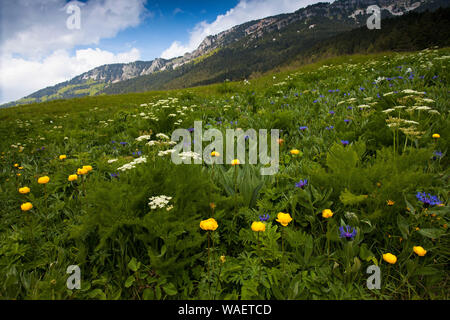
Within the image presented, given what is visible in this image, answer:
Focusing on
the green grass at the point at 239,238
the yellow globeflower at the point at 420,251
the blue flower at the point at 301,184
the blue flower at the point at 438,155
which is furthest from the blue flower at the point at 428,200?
the blue flower at the point at 438,155

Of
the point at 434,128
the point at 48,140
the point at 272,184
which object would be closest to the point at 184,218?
the point at 272,184

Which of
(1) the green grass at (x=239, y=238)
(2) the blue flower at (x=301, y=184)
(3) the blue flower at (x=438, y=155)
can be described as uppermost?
(3) the blue flower at (x=438, y=155)

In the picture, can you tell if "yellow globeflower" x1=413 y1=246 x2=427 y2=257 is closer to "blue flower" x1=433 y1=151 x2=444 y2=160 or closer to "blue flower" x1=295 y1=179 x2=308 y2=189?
"blue flower" x1=295 y1=179 x2=308 y2=189

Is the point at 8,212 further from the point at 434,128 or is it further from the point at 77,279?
the point at 434,128

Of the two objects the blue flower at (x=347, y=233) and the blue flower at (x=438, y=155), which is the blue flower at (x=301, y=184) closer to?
the blue flower at (x=347, y=233)

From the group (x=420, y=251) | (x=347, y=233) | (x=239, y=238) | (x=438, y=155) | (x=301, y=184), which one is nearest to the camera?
(x=420, y=251)

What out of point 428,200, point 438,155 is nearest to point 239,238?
point 428,200

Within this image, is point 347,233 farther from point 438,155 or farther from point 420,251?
point 438,155

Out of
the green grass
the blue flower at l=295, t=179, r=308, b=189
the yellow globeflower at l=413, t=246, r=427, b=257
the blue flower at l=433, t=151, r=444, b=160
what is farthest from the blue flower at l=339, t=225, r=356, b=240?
the blue flower at l=433, t=151, r=444, b=160

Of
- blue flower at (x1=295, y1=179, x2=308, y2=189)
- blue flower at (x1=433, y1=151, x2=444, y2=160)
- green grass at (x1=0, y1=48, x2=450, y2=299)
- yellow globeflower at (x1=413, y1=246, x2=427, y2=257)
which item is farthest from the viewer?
blue flower at (x1=433, y1=151, x2=444, y2=160)

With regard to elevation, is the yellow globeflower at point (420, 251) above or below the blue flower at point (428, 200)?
below

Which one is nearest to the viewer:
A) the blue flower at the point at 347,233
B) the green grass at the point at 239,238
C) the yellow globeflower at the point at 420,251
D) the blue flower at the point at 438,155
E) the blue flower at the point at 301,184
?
the yellow globeflower at the point at 420,251

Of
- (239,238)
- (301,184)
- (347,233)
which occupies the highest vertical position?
(301,184)

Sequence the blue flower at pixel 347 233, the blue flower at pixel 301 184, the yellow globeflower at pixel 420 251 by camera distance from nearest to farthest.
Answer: the yellow globeflower at pixel 420 251 → the blue flower at pixel 347 233 → the blue flower at pixel 301 184
